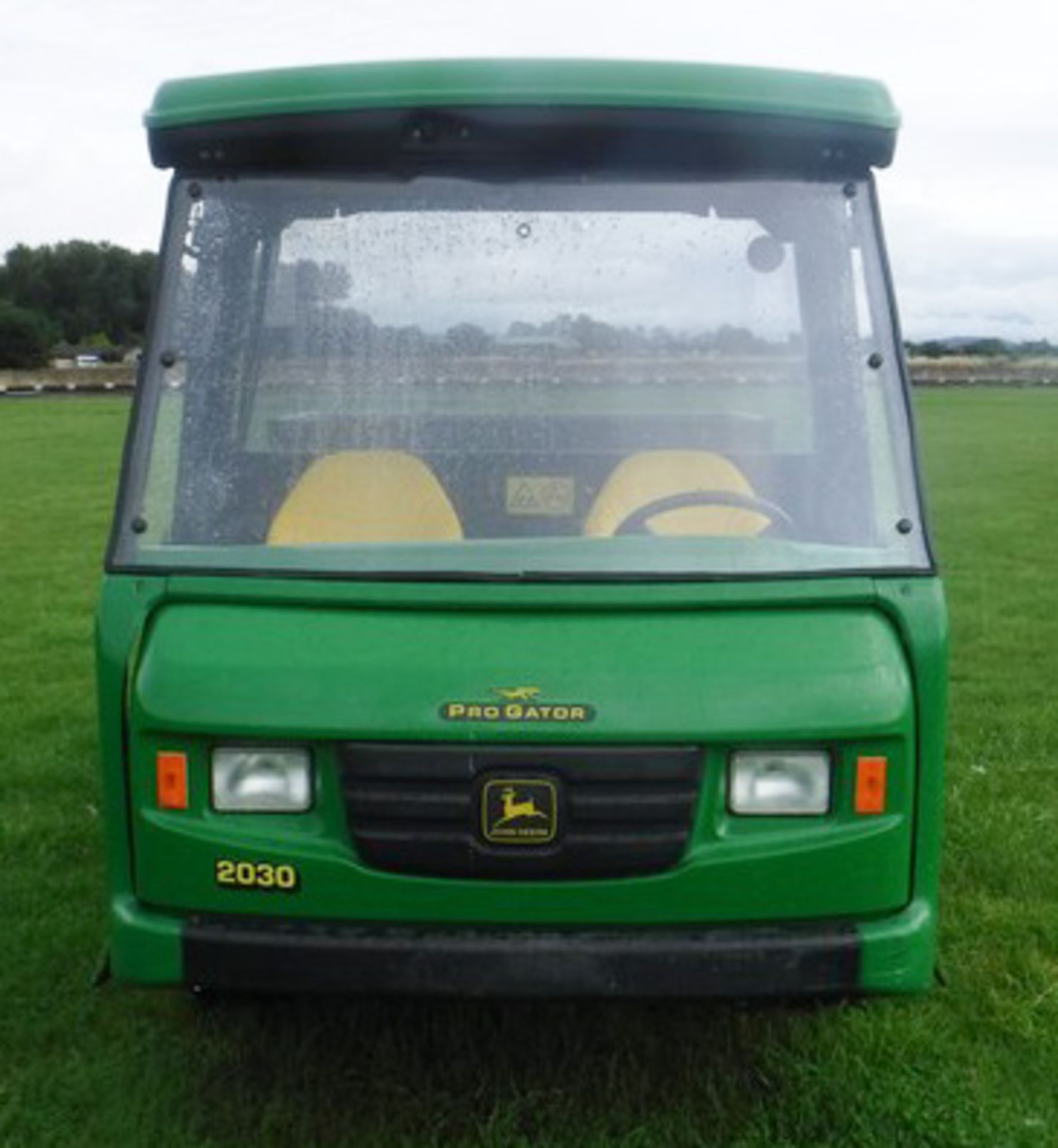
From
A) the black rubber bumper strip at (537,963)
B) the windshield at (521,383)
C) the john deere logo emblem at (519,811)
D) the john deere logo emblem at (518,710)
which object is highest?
the windshield at (521,383)

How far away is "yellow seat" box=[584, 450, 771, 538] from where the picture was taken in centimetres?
392

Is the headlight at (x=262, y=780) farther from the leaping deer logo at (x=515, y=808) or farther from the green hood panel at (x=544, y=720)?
the leaping deer logo at (x=515, y=808)

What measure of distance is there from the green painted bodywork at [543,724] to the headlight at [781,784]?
3cm

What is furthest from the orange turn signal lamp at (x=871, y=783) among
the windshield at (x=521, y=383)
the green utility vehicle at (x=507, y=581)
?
the windshield at (x=521, y=383)

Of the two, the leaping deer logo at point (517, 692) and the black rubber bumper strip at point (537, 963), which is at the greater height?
the leaping deer logo at point (517, 692)

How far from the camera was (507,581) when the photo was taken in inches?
142

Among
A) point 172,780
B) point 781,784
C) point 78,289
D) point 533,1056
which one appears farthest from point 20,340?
point 781,784

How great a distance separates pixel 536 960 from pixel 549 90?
5.51ft

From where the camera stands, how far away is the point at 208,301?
12.7 ft

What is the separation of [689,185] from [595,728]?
1151 mm

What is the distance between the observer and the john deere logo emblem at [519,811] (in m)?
3.46

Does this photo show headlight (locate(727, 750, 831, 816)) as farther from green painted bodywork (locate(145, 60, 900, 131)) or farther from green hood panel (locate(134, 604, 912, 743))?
green painted bodywork (locate(145, 60, 900, 131))

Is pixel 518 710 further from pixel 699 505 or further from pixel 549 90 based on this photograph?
pixel 549 90

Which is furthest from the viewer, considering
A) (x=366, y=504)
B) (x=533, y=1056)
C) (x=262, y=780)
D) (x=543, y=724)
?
(x=533, y=1056)
